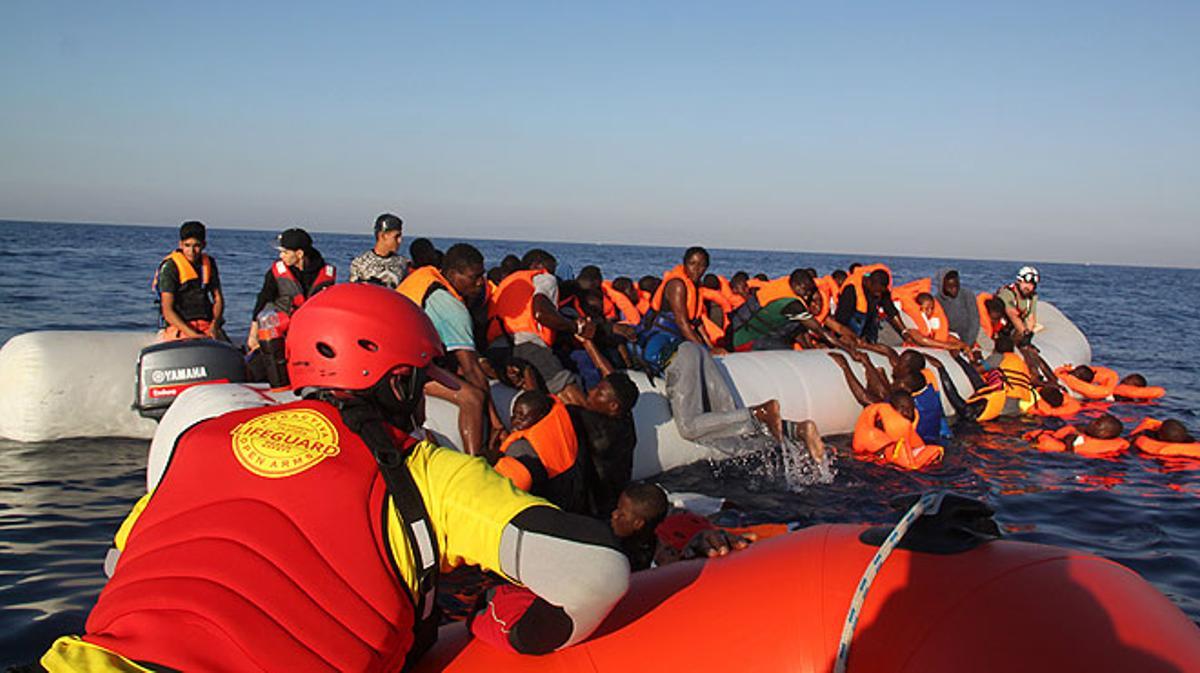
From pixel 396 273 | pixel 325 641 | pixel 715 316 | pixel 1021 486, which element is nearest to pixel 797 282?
pixel 715 316

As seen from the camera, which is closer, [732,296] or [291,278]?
[291,278]

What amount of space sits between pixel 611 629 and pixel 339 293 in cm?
108

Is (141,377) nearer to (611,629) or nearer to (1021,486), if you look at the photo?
(611,629)

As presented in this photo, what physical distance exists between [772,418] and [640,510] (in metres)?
3.40

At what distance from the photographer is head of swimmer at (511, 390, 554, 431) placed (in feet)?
17.1

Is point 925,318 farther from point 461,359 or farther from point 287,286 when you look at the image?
point 287,286

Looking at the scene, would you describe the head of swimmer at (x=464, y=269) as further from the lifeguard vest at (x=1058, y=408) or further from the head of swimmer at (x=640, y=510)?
the lifeguard vest at (x=1058, y=408)

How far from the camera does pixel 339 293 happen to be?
2275mm

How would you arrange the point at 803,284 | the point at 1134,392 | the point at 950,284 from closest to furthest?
1. the point at 803,284
2. the point at 950,284
3. the point at 1134,392

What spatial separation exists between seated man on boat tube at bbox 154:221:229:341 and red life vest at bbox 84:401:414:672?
585 centimetres

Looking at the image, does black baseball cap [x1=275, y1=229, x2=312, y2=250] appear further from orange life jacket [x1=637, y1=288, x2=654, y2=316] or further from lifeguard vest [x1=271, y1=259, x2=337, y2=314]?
orange life jacket [x1=637, y1=288, x2=654, y2=316]

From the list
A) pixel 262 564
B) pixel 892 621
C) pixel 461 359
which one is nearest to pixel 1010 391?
pixel 461 359

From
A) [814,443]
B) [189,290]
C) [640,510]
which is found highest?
[189,290]

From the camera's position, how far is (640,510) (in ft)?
14.5
